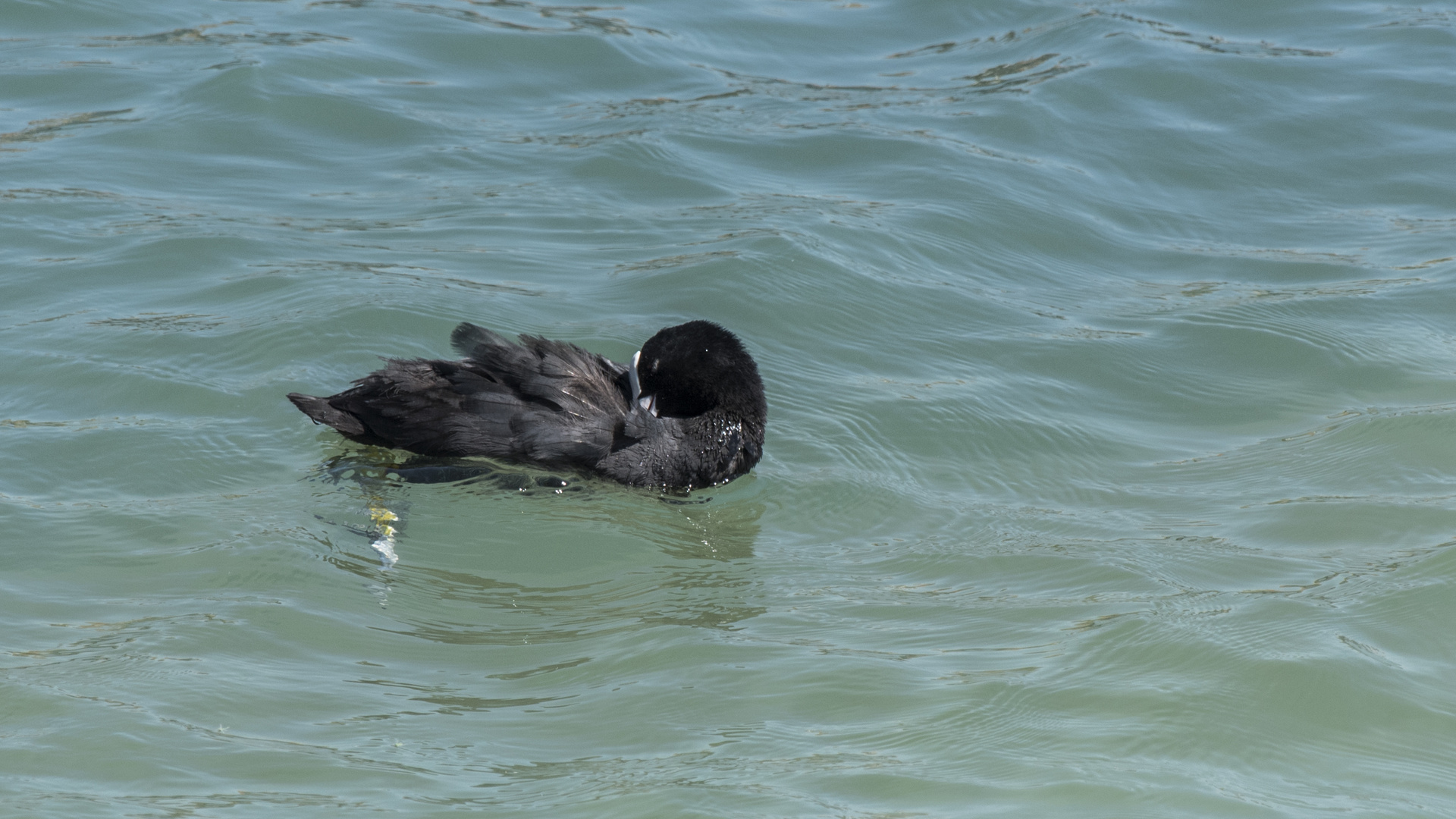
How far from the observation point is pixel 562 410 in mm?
6895

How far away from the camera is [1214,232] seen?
10383 mm

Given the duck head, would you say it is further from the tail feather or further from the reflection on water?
the tail feather

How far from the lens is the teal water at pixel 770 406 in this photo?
4.93 meters

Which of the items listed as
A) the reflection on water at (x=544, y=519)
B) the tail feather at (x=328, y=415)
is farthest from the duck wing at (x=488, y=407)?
the reflection on water at (x=544, y=519)

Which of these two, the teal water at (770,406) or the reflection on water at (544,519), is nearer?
the teal water at (770,406)

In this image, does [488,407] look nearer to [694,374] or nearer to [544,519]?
[544,519]

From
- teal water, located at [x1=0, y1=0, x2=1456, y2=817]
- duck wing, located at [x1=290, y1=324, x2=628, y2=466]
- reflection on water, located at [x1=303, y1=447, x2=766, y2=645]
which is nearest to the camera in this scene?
teal water, located at [x1=0, y1=0, x2=1456, y2=817]

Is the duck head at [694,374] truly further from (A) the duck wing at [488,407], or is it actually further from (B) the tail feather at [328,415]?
(B) the tail feather at [328,415]

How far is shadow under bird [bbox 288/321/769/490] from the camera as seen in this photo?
269 inches

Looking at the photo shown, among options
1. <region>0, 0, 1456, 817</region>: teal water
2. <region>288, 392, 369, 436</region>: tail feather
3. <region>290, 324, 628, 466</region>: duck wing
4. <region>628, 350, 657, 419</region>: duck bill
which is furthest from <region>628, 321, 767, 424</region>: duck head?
<region>288, 392, 369, 436</region>: tail feather

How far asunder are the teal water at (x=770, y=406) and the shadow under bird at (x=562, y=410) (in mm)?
191

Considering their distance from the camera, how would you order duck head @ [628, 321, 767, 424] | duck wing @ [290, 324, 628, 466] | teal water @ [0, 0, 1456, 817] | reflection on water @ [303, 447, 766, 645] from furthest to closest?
duck head @ [628, 321, 767, 424] → duck wing @ [290, 324, 628, 466] → reflection on water @ [303, 447, 766, 645] → teal water @ [0, 0, 1456, 817]

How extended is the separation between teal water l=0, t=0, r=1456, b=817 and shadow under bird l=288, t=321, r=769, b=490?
191mm

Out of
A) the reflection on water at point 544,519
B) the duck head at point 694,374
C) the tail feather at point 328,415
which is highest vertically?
the duck head at point 694,374
